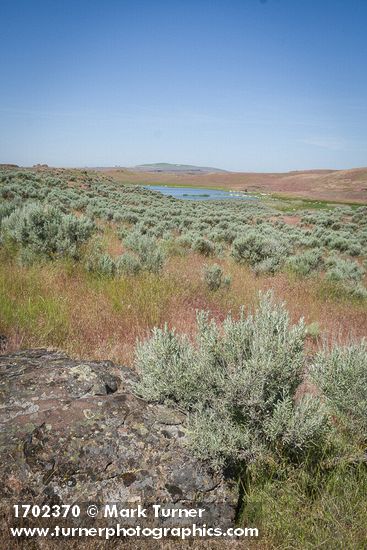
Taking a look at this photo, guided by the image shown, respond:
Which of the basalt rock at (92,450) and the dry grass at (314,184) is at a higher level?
the dry grass at (314,184)

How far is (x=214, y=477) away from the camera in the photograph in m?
2.06

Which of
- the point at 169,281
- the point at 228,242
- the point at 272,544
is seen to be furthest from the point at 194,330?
the point at 228,242

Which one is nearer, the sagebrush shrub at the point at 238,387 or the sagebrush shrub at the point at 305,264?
the sagebrush shrub at the point at 238,387

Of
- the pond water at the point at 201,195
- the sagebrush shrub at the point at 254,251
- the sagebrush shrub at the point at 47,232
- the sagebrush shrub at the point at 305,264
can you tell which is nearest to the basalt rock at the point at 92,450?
the sagebrush shrub at the point at 47,232

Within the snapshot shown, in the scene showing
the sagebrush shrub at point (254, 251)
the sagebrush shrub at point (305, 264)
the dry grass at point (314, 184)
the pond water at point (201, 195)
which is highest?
the dry grass at point (314, 184)

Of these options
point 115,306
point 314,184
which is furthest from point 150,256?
point 314,184

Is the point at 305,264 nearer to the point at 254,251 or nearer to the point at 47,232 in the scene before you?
the point at 254,251

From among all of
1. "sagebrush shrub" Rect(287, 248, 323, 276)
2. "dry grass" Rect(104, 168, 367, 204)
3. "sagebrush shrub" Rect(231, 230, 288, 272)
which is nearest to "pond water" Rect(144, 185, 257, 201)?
"dry grass" Rect(104, 168, 367, 204)

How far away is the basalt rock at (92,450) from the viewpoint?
6.14ft

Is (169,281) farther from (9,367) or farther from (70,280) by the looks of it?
(9,367)

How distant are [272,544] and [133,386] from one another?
4.46ft

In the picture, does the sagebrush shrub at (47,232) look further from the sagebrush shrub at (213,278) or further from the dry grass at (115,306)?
the sagebrush shrub at (213,278)

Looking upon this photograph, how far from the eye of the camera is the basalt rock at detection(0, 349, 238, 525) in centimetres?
187

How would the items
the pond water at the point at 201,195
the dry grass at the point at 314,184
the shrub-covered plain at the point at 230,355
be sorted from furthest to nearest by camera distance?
the dry grass at the point at 314,184
the pond water at the point at 201,195
the shrub-covered plain at the point at 230,355
